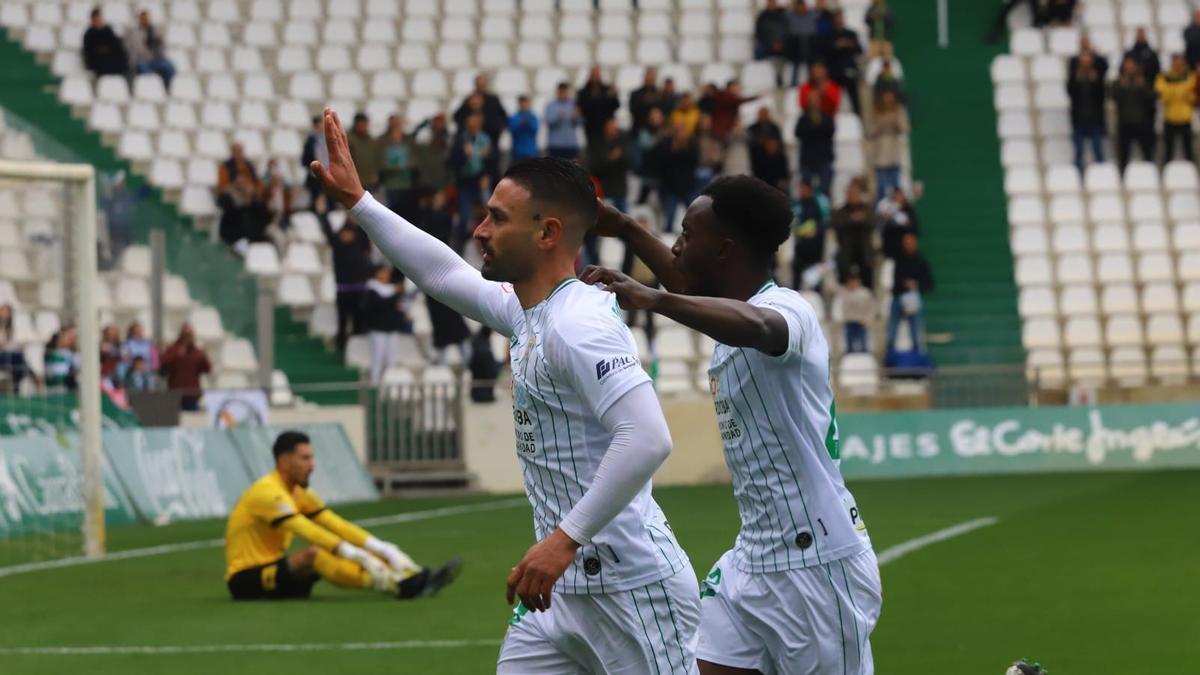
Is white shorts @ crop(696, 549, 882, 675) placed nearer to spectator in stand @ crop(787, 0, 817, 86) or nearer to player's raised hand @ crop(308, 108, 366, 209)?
player's raised hand @ crop(308, 108, 366, 209)

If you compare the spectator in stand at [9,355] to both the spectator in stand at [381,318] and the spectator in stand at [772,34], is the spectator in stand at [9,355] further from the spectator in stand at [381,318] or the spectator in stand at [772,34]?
the spectator in stand at [772,34]

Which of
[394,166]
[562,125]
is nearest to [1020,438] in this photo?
[562,125]

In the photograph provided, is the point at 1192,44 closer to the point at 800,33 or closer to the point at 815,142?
the point at 800,33

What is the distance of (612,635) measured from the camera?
5.09 m

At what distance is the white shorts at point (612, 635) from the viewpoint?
507 centimetres

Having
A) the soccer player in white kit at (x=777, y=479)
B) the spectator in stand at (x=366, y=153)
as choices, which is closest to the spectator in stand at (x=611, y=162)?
the spectator in stand at (x=366, y=153)

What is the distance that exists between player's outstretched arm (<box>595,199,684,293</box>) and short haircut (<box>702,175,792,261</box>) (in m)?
0.46

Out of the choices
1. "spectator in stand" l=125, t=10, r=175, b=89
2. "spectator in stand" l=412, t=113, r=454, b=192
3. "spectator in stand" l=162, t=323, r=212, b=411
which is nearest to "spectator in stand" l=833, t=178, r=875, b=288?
"spectator in stand" l=412, t=113, r=454, b=192

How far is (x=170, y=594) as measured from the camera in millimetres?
13898

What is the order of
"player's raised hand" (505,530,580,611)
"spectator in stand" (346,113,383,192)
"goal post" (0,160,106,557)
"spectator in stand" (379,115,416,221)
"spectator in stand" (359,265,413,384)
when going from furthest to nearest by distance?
"spectator in stand" (379,115,416,221)
"spectator in stand" (346,113,383,192)
"spectator in stand" (359,265,413,384)
"goal post" (0,160,106,557)
"player's raised hand" (505,530,580,611)

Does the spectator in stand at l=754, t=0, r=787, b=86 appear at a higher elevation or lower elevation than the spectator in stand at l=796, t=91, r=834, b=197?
higher

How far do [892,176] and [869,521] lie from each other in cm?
1178

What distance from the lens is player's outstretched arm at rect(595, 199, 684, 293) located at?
6191 mm

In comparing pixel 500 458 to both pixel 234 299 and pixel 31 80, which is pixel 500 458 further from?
pixel 31 80
